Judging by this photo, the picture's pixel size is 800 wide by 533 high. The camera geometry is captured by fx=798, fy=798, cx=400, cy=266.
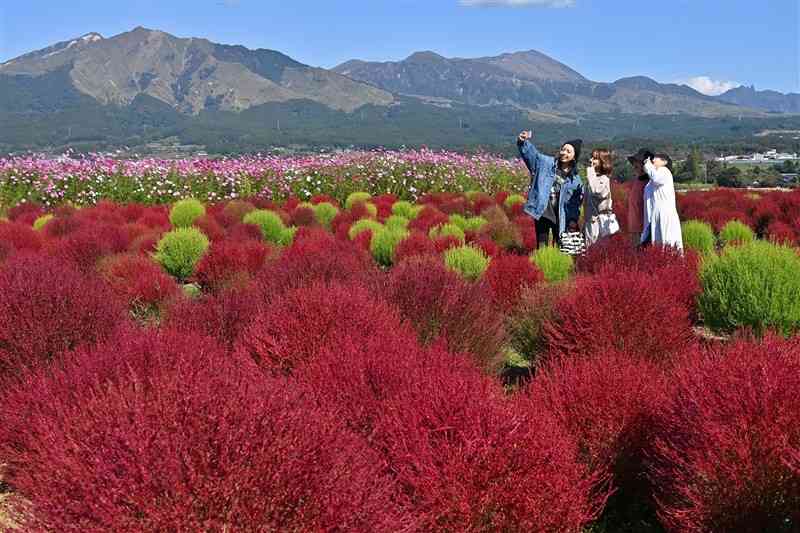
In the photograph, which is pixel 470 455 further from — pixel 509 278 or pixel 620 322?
pixel 509 278

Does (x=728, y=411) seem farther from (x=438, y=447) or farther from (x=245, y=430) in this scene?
(x=245, y=430)

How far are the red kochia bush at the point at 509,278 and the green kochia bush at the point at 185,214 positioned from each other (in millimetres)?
6745

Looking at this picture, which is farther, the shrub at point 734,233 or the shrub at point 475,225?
Result: the shrub at point 475,225

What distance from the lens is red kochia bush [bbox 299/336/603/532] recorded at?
262 centimetres

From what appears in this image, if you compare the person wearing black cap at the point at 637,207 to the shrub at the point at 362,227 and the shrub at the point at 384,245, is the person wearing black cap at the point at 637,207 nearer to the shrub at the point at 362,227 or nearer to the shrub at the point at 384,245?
the shrub at the point at 384,245

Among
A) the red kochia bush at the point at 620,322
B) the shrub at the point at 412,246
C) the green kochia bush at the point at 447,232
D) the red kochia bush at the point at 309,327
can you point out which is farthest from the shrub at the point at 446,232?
the red kochia bush at the point at 309,327

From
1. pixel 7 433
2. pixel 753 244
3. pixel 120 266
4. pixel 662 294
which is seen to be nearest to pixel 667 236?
pixel 753 244

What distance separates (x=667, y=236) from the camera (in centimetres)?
755

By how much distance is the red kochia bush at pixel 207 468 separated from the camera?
6.85ft

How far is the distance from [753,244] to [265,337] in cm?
400

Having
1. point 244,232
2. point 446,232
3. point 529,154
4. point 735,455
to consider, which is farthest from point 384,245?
point 735,455

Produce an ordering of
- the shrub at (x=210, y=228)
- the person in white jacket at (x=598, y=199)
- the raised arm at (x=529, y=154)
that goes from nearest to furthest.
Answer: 1. the person in white jacket at (x=598, y=199)
2. the raised arm at (x=529, y=154)
3. the shrub at (x=210, y=228)

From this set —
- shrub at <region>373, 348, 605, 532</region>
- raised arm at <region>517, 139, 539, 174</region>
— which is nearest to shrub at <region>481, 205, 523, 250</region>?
raised arm at <region>517, 139, 539, 174</region>

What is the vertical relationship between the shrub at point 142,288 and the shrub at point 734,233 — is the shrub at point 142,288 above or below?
above
